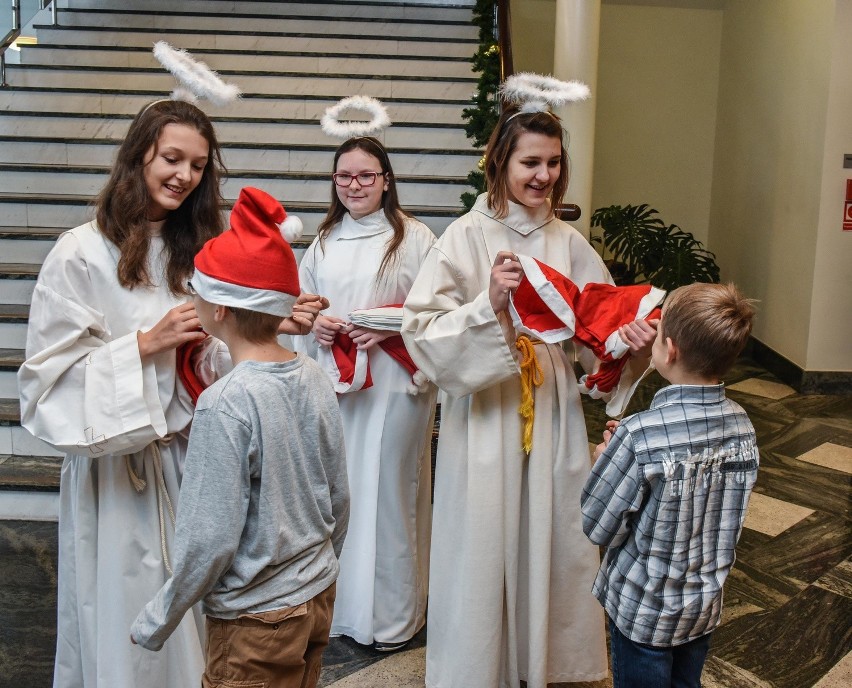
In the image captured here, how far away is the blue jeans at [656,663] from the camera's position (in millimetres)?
1791

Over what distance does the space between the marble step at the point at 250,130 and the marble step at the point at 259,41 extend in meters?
1.10

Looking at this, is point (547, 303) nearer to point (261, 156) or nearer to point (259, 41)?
point (261, 156)

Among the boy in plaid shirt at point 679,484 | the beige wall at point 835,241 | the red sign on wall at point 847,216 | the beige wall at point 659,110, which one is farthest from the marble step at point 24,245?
the beige wall at point 659,110

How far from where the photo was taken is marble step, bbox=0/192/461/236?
208 inches

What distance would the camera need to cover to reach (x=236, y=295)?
1488mm

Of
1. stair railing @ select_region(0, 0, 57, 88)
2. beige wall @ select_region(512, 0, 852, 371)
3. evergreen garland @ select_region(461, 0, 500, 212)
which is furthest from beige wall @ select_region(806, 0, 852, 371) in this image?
stair railing @ select_region(0, 0, 57, 88)

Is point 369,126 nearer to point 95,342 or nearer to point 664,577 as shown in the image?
point 95,342

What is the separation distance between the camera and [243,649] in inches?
58.7

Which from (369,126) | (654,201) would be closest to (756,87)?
(654,201)

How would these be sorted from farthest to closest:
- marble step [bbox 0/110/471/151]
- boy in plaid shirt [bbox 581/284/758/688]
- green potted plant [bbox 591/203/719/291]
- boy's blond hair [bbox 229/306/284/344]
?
green potted plant [bbox 591/203/719/291], marble step [bbox 0/110/471/151], boy in plaid shirt [bbox 581/284/758/688], boy's blond hair [bbox 229/306/284/344]

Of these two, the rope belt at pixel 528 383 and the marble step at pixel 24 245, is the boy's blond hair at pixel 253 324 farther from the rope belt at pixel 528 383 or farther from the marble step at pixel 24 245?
the marble step at pixel 24 245

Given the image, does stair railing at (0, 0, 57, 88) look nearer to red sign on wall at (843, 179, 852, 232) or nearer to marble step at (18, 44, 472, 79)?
marble step at (18, 44, 472, 79)

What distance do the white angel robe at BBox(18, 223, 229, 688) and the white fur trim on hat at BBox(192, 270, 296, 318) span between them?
51 cm

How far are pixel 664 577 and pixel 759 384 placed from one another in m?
5.03
